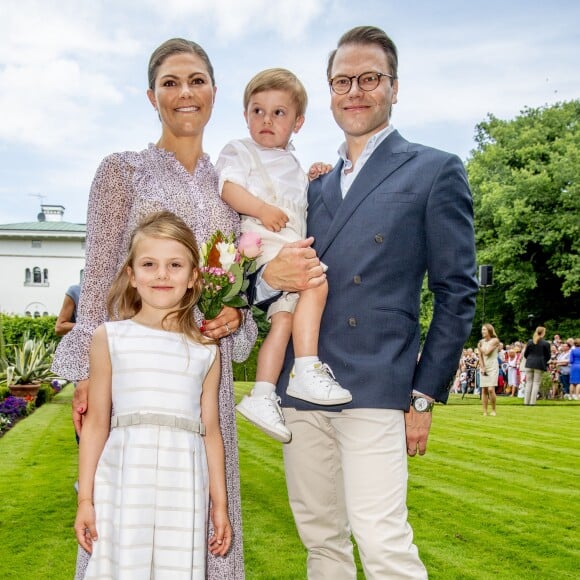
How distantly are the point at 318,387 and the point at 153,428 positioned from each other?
0.70 metres

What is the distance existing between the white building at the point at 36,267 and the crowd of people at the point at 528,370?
1533 inches

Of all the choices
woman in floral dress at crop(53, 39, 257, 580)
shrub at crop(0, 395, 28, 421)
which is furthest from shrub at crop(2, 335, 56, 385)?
woman in floral dress at crop(53, 39, 257, 580)

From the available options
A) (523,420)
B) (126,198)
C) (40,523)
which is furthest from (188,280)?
(523,420)

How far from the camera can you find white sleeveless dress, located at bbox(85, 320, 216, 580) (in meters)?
2.60

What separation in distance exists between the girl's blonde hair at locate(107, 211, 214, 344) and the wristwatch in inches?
37.0

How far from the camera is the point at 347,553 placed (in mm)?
3221

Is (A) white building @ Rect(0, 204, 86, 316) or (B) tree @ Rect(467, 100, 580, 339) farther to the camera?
(A) white building @ Rect(0, 204, 86, 316)

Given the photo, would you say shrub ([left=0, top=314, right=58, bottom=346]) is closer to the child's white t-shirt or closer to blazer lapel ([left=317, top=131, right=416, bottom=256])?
the child's white t-shirt

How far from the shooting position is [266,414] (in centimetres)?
311

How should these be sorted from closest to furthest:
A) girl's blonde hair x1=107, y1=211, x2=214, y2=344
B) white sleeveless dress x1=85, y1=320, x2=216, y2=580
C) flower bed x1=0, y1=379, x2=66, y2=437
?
white sleeveless dress x1=85, y1=320, x2=216, y2=580 → girl's blonde hair x1=107, y1=211, x2=214, y2=344 → flower bed x1=0, y1=379, x2=66, y2=437

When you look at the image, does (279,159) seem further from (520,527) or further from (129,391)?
(520,527)

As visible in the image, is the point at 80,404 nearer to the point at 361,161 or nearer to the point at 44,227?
the point at 361,161

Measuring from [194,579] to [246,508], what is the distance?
4.45 meters

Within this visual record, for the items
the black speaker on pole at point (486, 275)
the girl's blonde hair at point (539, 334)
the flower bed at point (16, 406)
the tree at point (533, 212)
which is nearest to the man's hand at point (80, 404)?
the flower bed at point (16, 406)
